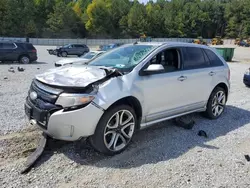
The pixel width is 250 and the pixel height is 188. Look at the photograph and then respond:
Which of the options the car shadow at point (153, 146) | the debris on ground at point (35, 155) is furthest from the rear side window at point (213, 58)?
the debris on ground at point (35, 155)

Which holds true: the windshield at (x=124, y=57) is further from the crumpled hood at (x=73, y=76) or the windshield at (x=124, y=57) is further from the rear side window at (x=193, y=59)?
the rear side window at (x=193, y=59)

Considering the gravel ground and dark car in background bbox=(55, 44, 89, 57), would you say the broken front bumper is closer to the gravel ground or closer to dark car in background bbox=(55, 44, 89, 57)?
the gravel ground

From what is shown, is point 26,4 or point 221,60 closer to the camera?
point 221,60

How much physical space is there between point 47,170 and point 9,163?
21.9 inches

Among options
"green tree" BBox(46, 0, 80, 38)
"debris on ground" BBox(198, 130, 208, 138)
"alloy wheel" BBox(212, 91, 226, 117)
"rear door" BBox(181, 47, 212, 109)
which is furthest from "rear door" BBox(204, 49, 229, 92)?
"green tree" BBox(46, 0, 80, 38)

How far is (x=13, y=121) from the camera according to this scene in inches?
186

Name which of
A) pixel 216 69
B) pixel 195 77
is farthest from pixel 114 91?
pixel 216 69

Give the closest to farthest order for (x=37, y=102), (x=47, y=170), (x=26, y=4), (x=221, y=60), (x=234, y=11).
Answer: (x=47, y=170), (x=37, y=102), (x=221, y=60), (x=26, y=4), (x=234, y=11)

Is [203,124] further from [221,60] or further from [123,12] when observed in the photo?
[123,12]

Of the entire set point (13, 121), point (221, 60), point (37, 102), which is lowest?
point (13, 121)

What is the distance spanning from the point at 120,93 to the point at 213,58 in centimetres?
276

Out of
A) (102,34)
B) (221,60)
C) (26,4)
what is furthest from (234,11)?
(221,60)

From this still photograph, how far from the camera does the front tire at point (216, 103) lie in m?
5.15

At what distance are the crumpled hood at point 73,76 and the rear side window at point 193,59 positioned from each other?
5.74 feet
